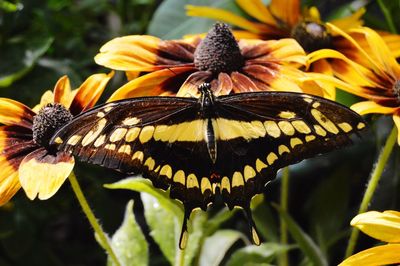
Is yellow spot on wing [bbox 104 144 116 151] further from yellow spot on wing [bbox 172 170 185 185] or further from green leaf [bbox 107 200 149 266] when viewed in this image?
green leaf [bbox 107 200 149 266]

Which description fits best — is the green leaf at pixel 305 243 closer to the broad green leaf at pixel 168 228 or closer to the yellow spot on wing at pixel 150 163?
Answer: the broad green leaf at pixel 168 228

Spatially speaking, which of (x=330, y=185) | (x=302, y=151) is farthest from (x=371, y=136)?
(x=302, y=151)

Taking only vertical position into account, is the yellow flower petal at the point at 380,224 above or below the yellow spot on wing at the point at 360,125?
below

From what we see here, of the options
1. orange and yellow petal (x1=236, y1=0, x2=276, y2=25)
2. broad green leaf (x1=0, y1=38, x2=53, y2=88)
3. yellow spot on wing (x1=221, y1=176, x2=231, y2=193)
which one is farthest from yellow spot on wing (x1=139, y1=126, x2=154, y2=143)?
broad green leaf (x1=0, y1=38, x2=53, y2=88)

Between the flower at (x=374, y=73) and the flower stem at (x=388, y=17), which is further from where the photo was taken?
the flower stem at (x=388, y=17)

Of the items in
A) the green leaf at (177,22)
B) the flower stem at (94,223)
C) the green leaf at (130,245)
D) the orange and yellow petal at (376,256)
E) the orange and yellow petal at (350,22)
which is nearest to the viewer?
the orange and yellow petal at (376,256)

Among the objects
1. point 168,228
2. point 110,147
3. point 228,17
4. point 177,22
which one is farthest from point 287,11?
point 110,147

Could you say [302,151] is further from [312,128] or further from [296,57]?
[296,57]

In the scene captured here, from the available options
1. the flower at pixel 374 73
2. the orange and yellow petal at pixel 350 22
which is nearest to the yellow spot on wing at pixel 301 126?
the flower at pixel 374 73
